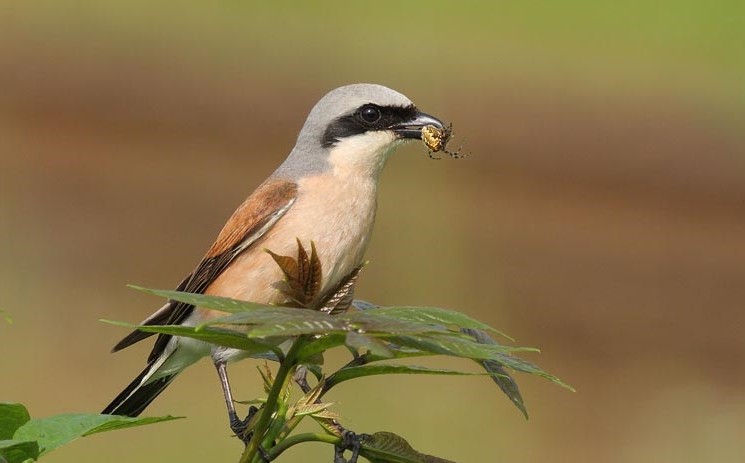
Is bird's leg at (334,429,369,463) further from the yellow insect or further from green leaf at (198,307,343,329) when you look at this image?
the yellow insect

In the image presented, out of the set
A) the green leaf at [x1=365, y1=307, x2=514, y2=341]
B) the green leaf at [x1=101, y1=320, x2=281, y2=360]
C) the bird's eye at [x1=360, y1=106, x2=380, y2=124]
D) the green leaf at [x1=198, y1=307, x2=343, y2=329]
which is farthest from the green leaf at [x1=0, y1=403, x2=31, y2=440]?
the bird's eye at [x1=360, y1=106, x2=380, y2=124]

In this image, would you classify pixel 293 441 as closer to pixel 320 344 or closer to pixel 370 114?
pixel 320 344

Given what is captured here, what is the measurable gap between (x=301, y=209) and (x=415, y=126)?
33 centimetres

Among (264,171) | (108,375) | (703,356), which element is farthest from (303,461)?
(264,171)

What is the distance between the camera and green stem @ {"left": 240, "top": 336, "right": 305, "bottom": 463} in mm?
1136

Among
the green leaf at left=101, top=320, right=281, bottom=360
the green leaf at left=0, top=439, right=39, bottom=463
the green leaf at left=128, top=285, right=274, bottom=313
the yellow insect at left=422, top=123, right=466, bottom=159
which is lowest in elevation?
the green leaf at left=0, top=439, right=39, bottom=463

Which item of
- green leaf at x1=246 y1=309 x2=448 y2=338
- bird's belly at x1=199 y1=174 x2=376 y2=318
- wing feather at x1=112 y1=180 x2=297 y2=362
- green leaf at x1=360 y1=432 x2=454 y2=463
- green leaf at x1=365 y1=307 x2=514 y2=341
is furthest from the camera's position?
wing feather at x1=112 y1=180 x2=297 y2=362

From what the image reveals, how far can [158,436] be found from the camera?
5.36 meters

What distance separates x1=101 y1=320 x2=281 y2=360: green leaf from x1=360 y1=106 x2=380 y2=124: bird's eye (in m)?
1.58

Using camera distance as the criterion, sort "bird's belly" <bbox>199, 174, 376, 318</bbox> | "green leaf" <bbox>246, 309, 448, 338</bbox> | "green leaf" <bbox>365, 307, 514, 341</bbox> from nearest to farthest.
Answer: "green leaf" <bbox>246, 309, 448, 338</bbox> < "green leaf" <bbox>365, 307, 514, 341</bbox> < "bird's belly" <bbox>199, 174, 376, 318</bbox>

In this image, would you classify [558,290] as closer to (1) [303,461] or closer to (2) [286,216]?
(1) [303,461]

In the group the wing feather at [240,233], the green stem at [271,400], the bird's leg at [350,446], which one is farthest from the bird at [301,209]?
the green stem at [271,400]

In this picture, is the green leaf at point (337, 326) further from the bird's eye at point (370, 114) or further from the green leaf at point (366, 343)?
the bird's eye at point (370, 114)

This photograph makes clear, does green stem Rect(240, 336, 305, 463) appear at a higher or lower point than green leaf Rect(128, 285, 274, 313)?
lower
